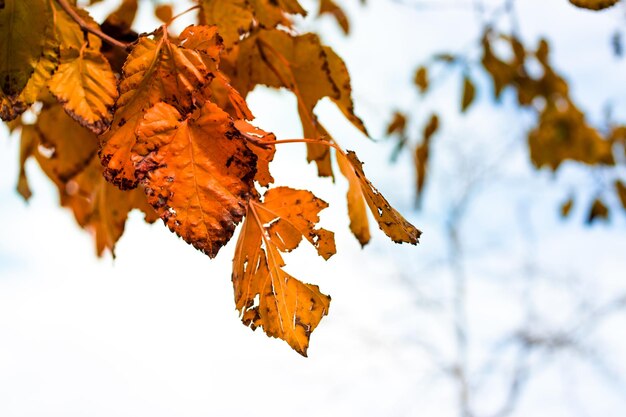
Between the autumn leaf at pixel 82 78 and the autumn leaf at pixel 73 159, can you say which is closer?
the autumn leaf at pixel 82 78

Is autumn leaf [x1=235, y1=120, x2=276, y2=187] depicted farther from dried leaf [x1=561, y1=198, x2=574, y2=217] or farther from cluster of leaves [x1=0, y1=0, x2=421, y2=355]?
dried leaf [x1=561, y1=198, x2=574, y2=217]

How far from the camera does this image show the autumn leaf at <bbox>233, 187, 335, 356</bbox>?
16.2 inches

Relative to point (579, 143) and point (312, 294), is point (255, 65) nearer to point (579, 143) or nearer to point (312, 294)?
point (312, 294)

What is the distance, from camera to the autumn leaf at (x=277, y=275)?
0.41 metres

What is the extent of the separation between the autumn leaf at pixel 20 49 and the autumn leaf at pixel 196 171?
93 millimetres

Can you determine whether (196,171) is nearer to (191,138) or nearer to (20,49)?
(191,138)

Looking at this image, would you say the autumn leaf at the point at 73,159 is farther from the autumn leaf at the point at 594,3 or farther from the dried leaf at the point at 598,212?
the dried leaf at the point at 598,212

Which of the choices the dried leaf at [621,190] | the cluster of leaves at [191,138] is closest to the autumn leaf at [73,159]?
the cluster of leaves at [191,138]

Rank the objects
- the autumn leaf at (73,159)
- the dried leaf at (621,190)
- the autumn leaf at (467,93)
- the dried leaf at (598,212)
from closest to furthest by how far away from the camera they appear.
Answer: the autumn leaf at (73,159), the autumn leaf at (467,93), the dried leaf at (621,190), the dried leaf at (598,212)

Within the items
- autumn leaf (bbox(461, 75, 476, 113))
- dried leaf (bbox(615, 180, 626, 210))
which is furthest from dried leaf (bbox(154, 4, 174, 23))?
dried leaf (bbox(615, 180, 626, 210))

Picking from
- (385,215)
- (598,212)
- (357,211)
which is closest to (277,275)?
(385,215)

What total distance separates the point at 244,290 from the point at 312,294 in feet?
0.14

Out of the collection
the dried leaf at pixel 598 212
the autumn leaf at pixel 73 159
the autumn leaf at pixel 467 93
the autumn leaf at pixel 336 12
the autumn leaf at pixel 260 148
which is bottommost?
the autumn leaf at pixel 73 159

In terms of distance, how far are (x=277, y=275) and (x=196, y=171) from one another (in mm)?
85
